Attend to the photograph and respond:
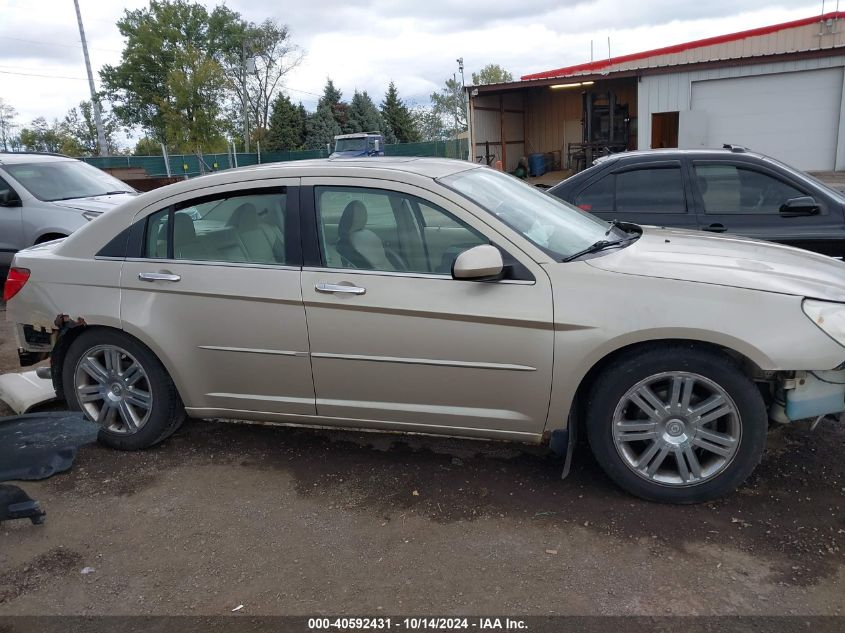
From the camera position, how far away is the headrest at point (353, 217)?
3693 millimetres

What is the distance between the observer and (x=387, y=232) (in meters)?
3.68

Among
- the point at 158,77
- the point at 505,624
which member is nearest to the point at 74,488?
the point at 505,624

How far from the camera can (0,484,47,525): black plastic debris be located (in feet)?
11.2

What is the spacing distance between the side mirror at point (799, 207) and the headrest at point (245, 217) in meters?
4.19

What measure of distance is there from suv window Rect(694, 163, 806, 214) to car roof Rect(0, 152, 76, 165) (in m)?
8.48

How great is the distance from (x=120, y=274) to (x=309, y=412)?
1.38 m

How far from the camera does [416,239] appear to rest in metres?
3.59

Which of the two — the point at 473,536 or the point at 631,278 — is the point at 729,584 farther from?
the point at 631,278

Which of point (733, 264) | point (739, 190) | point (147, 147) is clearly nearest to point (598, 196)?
point (739, 190)

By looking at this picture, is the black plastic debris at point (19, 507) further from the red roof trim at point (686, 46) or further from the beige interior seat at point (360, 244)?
the red roof trim at point (686, 46)

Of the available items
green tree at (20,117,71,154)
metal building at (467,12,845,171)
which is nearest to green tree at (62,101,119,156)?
green tree at (20,117,71,154)

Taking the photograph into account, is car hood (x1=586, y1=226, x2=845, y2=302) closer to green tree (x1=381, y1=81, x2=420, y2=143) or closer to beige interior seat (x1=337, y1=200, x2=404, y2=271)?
beige interior seat (x1=337, y1=200, x2=404, y2=271)

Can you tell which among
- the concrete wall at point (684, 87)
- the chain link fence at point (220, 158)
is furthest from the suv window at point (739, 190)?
the chain link fence at point (220, 158)

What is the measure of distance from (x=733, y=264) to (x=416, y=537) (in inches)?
78.7
